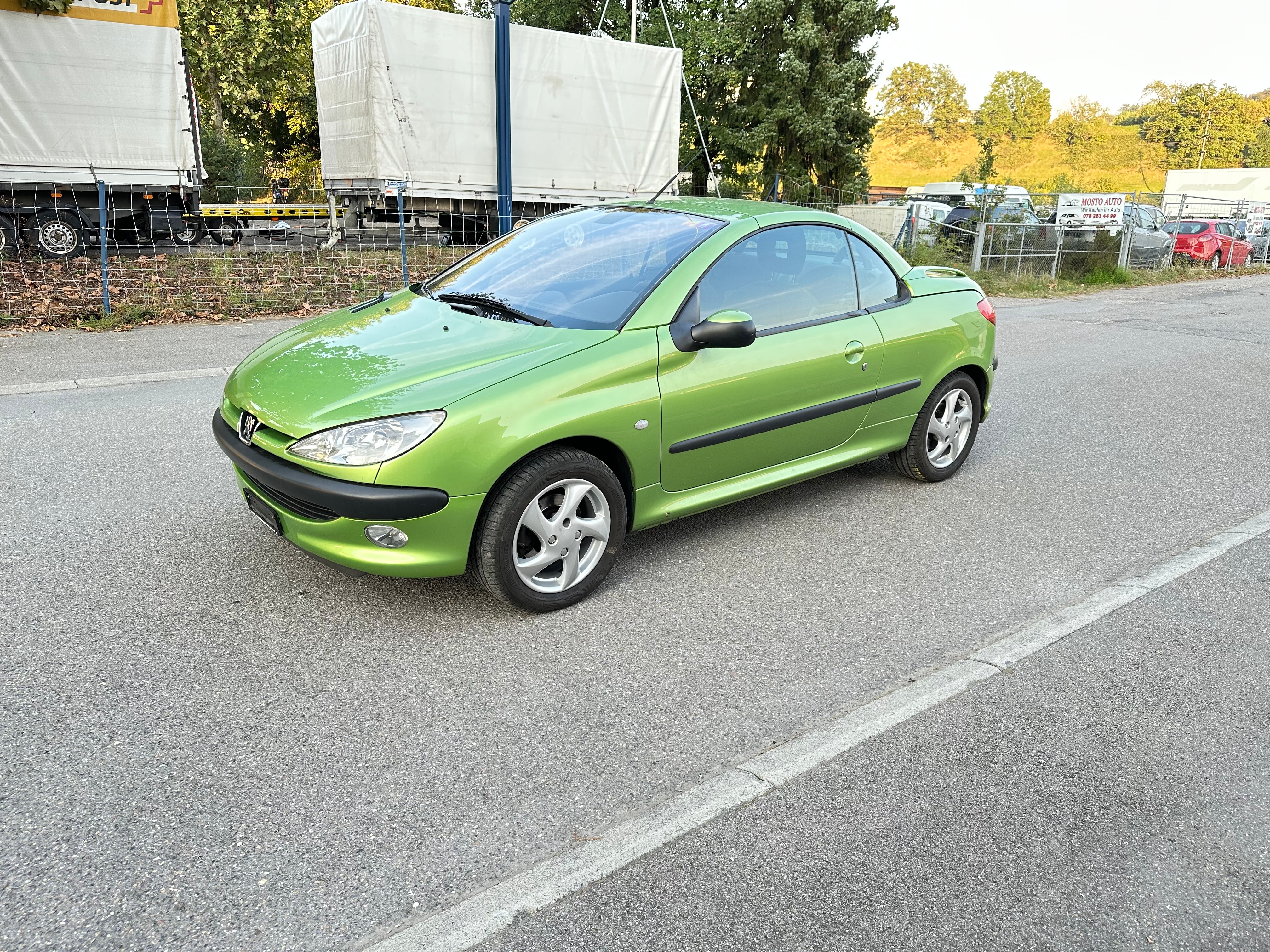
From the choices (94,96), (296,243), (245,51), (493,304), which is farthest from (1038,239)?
(245,51)

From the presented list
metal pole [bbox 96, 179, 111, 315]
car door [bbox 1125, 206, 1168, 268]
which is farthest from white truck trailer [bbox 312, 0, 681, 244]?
car door [bbox 1125, 206, 1168, 268]

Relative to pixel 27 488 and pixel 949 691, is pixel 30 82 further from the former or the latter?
pixel 949 691

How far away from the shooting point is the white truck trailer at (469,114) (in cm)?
1591

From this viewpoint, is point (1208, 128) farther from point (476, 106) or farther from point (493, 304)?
point (493, 304)

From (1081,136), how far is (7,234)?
11851 centimetres

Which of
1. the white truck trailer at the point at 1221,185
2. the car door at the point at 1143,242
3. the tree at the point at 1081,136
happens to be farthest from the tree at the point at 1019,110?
the car door at the point at 1143,242

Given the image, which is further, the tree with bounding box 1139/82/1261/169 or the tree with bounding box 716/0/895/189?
the tree with bounding box 1139/82/1261/169

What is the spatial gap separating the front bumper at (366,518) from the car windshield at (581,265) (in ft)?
3.31

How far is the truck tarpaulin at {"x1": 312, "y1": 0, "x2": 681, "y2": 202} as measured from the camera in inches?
625

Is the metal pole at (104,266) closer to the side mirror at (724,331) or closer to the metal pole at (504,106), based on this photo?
the metal pole at (504,106)

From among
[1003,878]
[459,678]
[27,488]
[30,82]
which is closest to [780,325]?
[459,678]

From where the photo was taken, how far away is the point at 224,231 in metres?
16.3

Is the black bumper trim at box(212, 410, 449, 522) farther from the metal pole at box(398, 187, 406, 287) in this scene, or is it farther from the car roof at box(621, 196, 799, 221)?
the metal pole at box(398, 187, 406, 287)

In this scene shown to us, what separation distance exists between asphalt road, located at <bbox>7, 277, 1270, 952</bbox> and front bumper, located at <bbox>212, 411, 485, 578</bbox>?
292 mm
